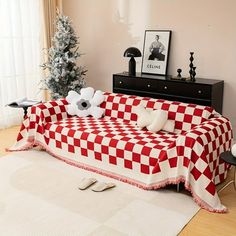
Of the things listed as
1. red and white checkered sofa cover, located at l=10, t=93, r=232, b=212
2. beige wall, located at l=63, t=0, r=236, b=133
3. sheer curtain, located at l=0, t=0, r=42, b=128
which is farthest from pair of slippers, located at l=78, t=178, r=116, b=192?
sheer curtain, located at l=0, t=0, r=42, b=128

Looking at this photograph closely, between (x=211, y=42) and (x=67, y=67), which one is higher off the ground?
(x=211, y=42)

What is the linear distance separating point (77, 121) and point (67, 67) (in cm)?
147

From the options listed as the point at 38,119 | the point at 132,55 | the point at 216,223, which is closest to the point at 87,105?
the point at 38,119

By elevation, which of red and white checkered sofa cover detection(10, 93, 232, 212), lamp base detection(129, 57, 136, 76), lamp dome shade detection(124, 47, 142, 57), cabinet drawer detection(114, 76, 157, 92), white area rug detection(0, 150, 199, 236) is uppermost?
lamp dome shade detection(124, 47, 142, 57)

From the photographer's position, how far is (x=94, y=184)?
3.14m

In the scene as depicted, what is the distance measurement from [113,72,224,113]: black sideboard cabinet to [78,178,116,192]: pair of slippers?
1.72 meters

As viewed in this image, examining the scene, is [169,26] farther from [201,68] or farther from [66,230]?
[66,230]

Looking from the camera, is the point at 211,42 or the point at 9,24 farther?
the point at 9,24

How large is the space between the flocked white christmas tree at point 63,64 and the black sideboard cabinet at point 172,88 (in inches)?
26.6

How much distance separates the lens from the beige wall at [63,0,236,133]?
4312 mm

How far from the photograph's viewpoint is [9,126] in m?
5.09

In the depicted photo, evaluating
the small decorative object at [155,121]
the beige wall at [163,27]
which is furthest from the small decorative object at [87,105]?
the beige wall at [163,27]

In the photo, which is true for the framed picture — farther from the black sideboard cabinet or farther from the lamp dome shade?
the lamp dome shade

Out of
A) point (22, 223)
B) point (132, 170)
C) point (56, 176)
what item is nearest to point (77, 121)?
point (56, 176)
